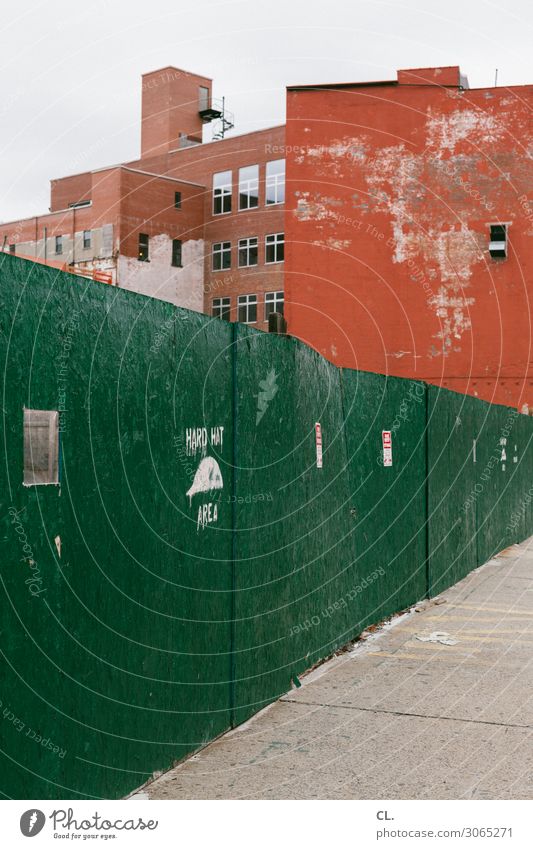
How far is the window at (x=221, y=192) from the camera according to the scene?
5253 centimetres

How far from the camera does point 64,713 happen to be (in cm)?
394

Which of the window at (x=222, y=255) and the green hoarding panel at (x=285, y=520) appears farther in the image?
the window at (x=222, y=255)

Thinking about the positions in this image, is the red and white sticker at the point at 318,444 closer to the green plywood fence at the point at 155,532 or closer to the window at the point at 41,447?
the green plywood fence at the point at 155,532

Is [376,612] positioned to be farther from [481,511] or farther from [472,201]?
[472,201]

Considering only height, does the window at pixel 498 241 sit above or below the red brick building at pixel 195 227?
below

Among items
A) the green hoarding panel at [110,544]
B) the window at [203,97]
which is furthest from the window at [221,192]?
the green hoarding panel at [110,544]

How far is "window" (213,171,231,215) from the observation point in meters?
52.5

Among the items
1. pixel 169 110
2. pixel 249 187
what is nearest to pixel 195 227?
pixel 249 187

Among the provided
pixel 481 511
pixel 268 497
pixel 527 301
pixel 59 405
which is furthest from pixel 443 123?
pixel 59 405

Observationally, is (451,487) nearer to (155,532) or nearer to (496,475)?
(496,475)

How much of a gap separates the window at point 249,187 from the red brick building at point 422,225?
1826cm

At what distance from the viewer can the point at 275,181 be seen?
165 feet

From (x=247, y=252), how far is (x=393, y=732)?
1880 inches
